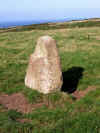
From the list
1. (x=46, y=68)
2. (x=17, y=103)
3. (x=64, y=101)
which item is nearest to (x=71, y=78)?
(x=46, y=68)

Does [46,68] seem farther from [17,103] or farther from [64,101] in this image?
[17,103]

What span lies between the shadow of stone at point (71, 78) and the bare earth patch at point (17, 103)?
265cm

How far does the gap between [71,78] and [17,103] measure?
4947mm

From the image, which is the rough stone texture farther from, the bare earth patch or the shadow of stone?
the shadow of stone

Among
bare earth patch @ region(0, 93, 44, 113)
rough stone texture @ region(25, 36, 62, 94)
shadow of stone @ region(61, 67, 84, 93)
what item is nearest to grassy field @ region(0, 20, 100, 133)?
shadow of stone @ region(61, 67, 84, 93)

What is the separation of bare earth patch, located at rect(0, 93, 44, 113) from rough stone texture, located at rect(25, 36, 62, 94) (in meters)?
1.03

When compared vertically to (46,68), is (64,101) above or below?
below

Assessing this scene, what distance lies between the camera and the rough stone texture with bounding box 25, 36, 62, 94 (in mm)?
10345

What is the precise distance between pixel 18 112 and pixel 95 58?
35.5 feet

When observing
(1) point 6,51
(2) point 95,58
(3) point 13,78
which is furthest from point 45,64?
(1) point 6,51

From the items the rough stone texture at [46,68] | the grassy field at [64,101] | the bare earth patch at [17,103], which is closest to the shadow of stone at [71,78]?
the grassy field at [64,101]

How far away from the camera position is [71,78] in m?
13.7

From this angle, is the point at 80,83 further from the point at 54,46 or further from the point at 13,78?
the point at 13,78

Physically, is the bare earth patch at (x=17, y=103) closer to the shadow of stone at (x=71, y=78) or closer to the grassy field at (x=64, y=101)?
the grassy field at (x=64, y=101)
